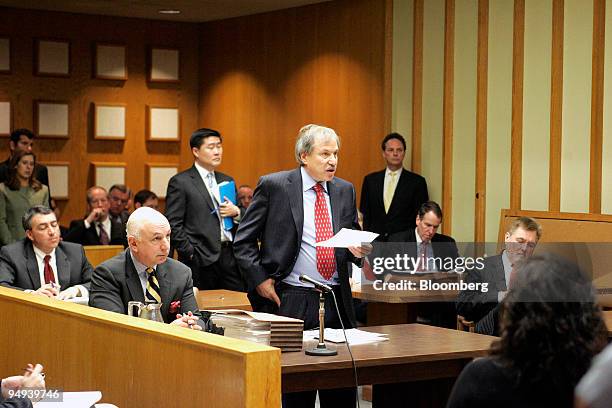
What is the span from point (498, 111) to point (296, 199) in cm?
394

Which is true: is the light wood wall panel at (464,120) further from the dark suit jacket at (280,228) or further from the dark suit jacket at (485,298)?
the dark suit jacket at (280,228)

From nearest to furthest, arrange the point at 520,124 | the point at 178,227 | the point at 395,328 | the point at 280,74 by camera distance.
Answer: the point at 395,328, the point at 178,227, the point at 520,124, the point at 280,74

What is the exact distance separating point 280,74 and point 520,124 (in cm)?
340

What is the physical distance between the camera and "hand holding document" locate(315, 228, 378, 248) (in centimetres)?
459

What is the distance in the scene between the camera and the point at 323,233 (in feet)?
16.7

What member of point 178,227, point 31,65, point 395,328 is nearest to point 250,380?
point 395,328

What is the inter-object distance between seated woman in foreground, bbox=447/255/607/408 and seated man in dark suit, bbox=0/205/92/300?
→ 12.6ft

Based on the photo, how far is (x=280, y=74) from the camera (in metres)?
11.1

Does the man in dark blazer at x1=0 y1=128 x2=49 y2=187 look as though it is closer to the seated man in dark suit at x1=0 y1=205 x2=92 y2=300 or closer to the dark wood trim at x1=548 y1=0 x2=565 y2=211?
the seated man in dark suit at x1=0 y1=205 x2=92 y2=300

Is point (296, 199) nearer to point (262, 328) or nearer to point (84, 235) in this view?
point (262, 328)

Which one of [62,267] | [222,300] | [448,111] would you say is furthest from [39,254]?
[448,111]

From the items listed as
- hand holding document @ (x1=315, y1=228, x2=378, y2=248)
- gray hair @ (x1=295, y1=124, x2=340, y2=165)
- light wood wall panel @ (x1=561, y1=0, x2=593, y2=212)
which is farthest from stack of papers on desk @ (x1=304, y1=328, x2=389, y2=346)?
light wood wall panel @ (x1=561, y1=0, x2=593, y2=212)

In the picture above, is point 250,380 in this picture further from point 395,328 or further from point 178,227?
point 178,227

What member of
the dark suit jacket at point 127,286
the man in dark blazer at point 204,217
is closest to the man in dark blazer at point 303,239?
the dark suit jacket at point 127,286
